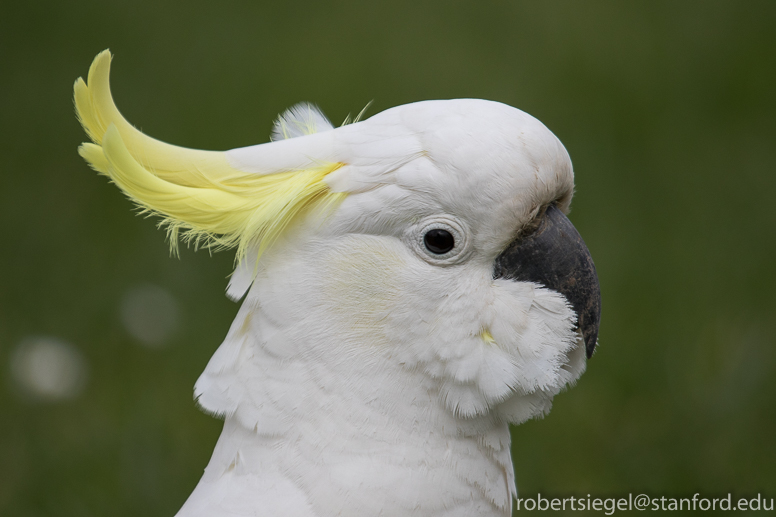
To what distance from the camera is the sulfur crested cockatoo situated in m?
1.19

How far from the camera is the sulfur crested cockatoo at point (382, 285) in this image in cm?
119

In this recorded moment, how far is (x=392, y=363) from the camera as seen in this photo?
1.22m

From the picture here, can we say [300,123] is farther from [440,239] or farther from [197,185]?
[440,239]

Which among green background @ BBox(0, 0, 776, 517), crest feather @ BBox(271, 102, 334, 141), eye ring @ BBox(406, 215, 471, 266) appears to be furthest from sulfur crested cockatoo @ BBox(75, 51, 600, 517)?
green background @ BBox(0, 0, 776, 517)

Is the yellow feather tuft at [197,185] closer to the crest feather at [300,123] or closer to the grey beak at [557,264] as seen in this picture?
the crest feather at [300,123]

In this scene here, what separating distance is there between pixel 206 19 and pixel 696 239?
340 cm

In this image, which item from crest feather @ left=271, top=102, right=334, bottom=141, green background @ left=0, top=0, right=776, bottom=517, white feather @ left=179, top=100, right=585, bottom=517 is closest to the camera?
white feather @ left=179, top=100, right=585, bottom=517

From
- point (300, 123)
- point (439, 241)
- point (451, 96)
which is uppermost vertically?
point (300, 123)

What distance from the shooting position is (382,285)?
121cm

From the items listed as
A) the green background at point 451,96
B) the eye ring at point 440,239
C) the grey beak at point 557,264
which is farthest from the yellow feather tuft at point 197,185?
the green background at point 451,96

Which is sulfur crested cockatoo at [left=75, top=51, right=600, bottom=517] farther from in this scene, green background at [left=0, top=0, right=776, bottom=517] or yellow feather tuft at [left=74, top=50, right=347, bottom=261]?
green background at [left=0, top=0, right=776, bottom=517]

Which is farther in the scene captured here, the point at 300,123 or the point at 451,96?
the point at 451,96

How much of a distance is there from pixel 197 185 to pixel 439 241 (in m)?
0.44

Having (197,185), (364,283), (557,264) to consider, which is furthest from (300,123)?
(557,264)
